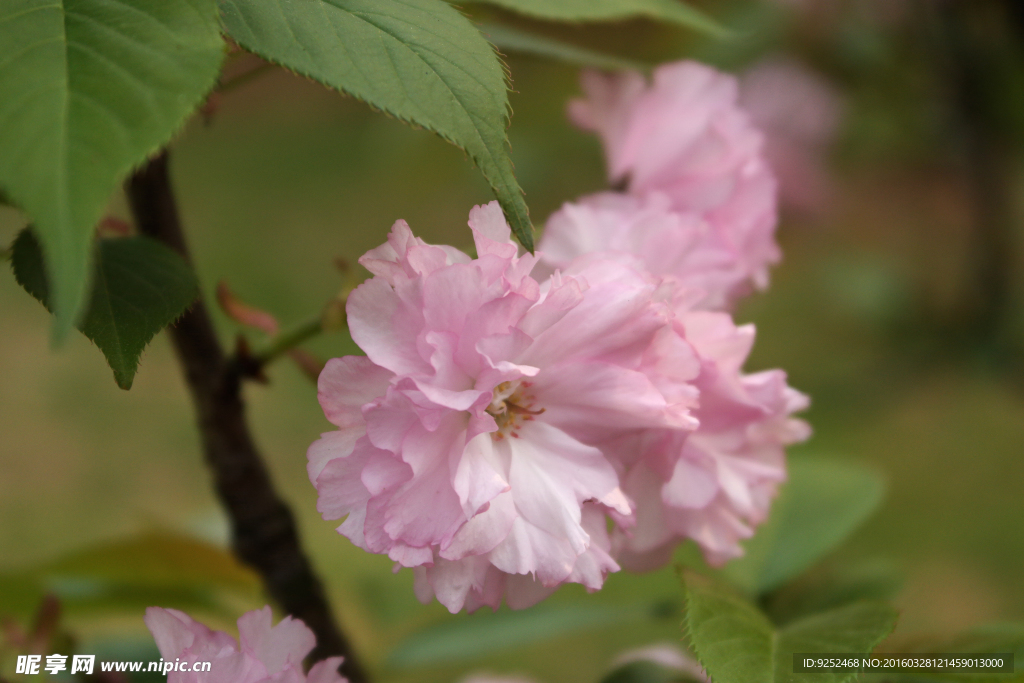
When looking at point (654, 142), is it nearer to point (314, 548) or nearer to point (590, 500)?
point (590, 500)

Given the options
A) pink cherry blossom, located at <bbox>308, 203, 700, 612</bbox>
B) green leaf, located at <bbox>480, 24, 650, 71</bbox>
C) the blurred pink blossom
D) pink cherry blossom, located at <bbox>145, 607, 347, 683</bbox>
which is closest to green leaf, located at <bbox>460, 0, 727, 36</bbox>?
green leaf, located at <bbox>480, 24, 650, 71</bbox>

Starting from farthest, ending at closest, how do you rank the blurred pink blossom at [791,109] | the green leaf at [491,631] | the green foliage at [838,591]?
the blurred pink blossom at [791,109]
the green leaf at [491,631]
the green foliage at [838,591]

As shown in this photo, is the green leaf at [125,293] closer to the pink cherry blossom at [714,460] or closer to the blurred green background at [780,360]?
the pink cherry blossom at [714,460]

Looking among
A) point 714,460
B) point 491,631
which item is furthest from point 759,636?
point 491,631

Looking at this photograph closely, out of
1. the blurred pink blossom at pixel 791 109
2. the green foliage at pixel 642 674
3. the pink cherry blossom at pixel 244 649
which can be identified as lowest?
the green foliage at pixel 642 674

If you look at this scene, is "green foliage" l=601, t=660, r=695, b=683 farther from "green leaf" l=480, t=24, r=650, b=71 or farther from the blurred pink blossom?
the blurred pink blossom

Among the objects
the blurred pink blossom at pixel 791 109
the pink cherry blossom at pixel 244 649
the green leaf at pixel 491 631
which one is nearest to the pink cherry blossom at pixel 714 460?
the pink cherry blossom at pixel 244 649
